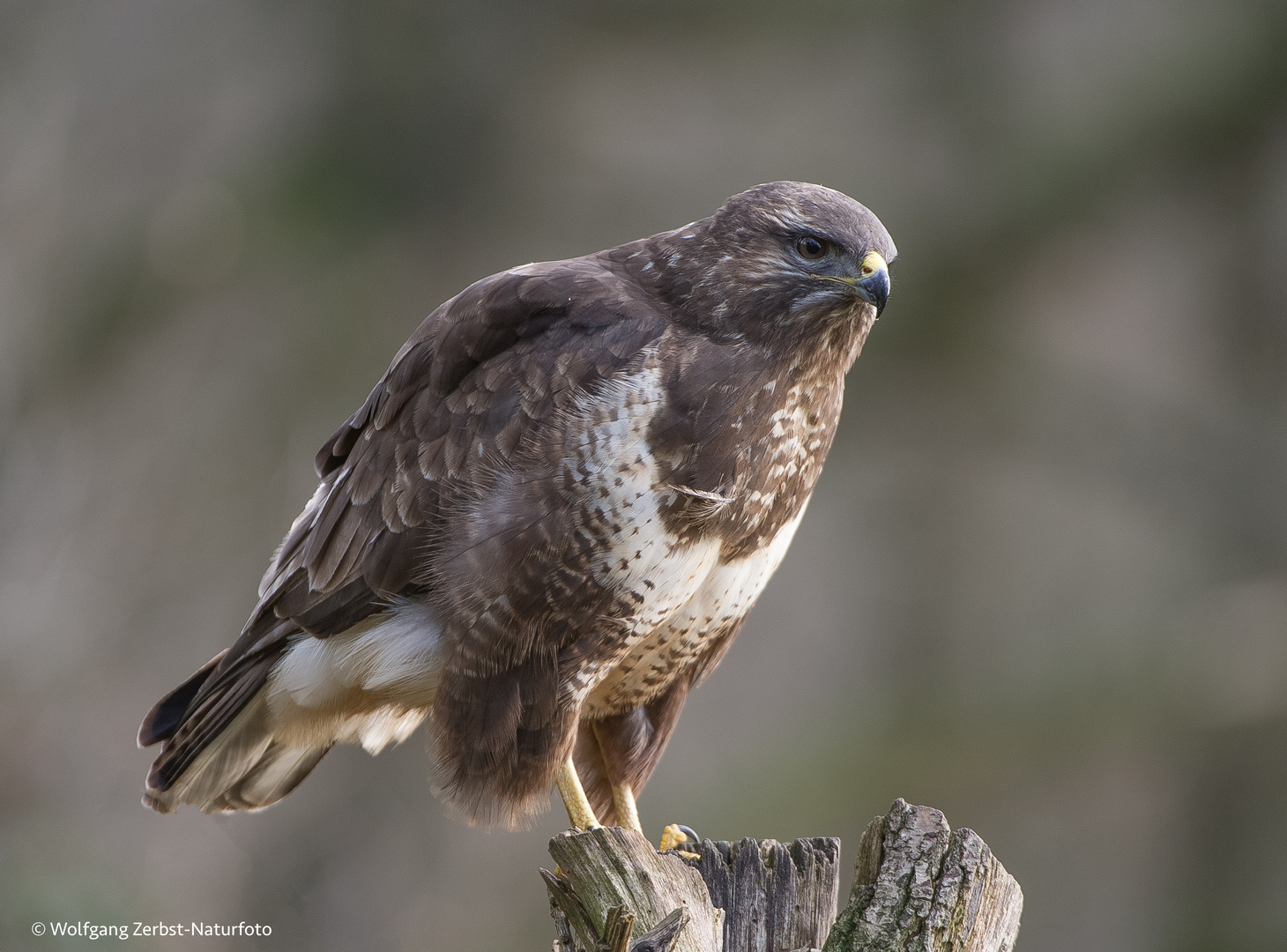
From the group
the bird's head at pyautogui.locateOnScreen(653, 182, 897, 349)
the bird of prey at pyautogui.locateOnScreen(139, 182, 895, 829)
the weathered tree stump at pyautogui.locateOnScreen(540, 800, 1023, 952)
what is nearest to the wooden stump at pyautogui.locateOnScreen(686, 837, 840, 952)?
the weathered tree stump at pyautogui.locateOnScreen(540, 800, 1023, 952)

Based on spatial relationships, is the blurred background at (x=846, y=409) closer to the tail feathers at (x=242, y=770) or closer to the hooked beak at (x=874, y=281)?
the tail feathers at (x=242, y=770)

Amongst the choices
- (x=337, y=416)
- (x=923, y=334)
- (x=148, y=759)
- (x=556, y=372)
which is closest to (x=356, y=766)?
(x=148, y=759)

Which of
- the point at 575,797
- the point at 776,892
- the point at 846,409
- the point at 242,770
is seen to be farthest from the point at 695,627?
the point at 846,409

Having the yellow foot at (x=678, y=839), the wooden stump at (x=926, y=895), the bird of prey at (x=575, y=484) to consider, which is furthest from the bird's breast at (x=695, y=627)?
the wooden stump at (x=926, y=895)

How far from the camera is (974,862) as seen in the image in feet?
7.90

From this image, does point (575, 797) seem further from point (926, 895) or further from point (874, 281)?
point (874, 281)

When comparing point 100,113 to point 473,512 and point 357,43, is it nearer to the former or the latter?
point 357,43

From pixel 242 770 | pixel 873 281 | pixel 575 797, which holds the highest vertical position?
pixel 873 281

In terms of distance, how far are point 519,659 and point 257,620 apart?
0.92 meters

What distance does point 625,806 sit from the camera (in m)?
3.44

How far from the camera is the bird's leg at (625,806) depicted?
3.43 m

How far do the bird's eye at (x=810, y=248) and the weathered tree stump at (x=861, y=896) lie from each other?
1231 millimetres

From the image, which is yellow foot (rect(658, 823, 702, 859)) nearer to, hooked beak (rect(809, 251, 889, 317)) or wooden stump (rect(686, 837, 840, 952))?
wooden stump (rect(686, 837, 840, 952))

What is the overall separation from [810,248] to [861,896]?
56.2 inches
